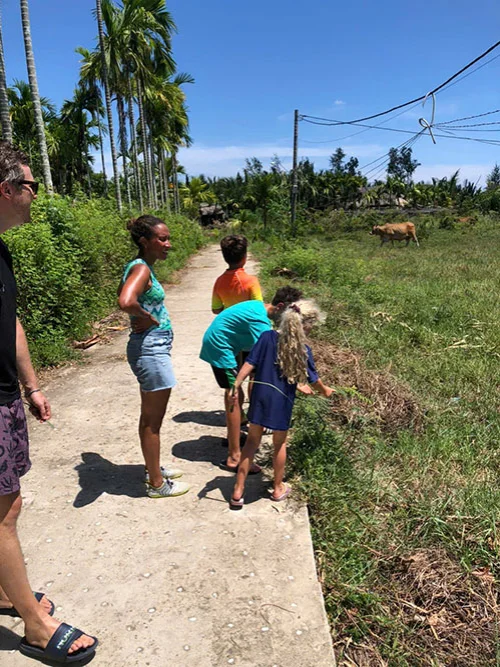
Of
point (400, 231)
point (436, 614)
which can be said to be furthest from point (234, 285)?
point (400, 231)

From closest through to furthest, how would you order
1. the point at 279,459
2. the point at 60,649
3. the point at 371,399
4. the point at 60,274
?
the point at 60,649 < the point at 279,459 < the point at 371,399 < the point at 60,274

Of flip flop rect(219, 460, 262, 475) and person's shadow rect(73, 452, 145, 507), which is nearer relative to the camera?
person's shadow rect(73, 452, 145, 507)

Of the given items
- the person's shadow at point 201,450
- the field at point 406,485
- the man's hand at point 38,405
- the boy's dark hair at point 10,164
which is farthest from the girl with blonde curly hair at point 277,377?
the boy's dark hair at point 10,164

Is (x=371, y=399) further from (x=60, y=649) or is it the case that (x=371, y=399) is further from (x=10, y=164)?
(x=10, y=164)

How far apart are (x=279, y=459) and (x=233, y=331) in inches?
36.1

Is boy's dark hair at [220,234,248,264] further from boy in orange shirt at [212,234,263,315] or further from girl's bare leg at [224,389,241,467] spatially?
girl's bare leg at [224,389,241,467]

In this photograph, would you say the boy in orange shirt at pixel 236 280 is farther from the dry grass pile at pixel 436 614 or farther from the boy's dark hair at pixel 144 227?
the dry grass pile at pixel 436 614

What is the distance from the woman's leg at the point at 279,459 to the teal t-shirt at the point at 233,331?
0.63 meters

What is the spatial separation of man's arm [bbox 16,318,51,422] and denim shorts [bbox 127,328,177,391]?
675 mm

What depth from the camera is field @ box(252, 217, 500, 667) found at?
221cm

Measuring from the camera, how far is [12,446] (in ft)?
6.10

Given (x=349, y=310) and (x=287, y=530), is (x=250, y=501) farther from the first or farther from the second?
(x=349, y=310)

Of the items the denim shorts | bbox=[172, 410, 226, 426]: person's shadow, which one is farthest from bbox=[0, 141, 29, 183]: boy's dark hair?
bbox=[172, 410, 226, 426]: person's shadow

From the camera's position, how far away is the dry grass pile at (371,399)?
4090 mm
